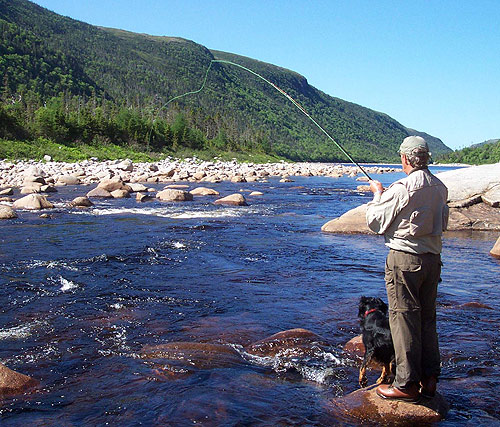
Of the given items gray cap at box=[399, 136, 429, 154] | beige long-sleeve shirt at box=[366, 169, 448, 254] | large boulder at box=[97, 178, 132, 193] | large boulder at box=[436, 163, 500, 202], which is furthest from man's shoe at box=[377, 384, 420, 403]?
large boulder at box=[97, 178, 132, 193]

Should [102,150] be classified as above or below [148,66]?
below

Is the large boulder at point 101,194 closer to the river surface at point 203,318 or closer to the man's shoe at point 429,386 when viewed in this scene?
the river surface at point 203,318

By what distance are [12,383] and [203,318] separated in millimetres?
2731

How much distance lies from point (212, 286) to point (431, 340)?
486cm

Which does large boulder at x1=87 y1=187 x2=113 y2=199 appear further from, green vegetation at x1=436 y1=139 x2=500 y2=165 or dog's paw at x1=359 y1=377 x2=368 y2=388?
green vegetation at x1=436 y1=139 x2=500 y2=165

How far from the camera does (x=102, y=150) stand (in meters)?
52.6

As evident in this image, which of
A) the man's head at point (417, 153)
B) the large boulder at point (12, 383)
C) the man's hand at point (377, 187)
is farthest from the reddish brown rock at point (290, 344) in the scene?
the man's head at point (417, 153)

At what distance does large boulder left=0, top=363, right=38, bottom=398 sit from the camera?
4414 millimetres

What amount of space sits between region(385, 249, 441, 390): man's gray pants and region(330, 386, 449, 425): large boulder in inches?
7.4

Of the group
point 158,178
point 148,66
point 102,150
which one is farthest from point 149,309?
point 148,66

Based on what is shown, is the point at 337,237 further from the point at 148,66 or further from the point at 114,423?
the point at 148,66

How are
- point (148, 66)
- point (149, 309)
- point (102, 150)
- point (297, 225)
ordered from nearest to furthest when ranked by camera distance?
point (149, 309)
point (297, 225)
point (102, 150)
point (148, 66)

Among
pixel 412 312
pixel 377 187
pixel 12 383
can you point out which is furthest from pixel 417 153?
pixel 12 383

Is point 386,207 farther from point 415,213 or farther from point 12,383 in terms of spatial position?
point 12,383
